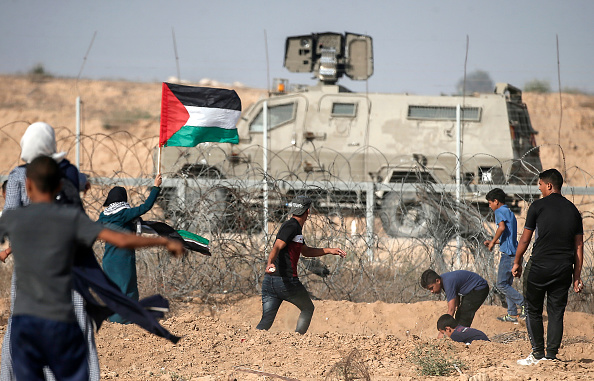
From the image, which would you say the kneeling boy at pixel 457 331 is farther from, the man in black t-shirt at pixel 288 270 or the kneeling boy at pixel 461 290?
the man in black t-shirt at pixel 288 270

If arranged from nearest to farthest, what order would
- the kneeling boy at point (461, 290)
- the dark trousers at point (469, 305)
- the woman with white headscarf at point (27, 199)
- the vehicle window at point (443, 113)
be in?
the woman with white headscarf at point (27, 199) < the kneeling boy at point (461, 290) < the dark trousers at point (469, 305) < the vehicle window at point (443, 113)

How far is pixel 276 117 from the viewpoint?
39.4 ft

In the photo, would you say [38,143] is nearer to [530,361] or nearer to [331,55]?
[530,361]

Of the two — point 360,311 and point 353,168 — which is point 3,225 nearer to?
point 360,311

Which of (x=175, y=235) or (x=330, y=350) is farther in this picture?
(x=175, y=235)

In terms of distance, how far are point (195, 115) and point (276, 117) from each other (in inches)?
218

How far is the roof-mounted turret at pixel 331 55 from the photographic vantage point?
1213 centimetres

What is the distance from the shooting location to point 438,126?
1165cm

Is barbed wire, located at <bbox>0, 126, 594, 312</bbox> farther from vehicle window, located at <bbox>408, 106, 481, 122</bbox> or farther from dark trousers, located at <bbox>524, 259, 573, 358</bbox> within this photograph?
vehicle window, located at <bbox>408, 106, 481, 122</bbox>

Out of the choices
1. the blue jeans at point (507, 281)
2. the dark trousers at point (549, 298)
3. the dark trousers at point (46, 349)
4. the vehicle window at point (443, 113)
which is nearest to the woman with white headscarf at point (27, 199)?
the dark trousers at point (46, 349)

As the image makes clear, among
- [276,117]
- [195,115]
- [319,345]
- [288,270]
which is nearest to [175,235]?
[288,270]

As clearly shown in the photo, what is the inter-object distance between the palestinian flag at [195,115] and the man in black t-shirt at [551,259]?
311 cm

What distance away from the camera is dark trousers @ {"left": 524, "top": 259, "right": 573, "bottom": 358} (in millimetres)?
4953

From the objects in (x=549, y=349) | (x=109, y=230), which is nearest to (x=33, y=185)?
(x=109, y=230)
